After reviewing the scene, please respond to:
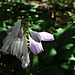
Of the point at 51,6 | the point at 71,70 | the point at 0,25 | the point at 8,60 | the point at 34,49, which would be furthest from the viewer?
the point at 51,6

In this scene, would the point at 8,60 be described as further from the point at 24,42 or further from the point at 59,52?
the point at 24,42

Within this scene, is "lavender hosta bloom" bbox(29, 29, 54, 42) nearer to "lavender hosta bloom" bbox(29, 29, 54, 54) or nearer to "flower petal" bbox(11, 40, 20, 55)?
"lavender hosta bloom" bbox(29, 29, 54, 54)

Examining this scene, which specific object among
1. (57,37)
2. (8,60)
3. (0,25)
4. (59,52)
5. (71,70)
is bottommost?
(8,60)

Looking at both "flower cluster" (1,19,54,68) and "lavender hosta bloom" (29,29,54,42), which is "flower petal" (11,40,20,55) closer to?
"flower cluster" (1,19,54,68)

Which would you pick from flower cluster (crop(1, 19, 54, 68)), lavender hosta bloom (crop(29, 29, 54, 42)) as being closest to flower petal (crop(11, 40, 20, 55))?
flower cluster (crop(1, 19, 54, 68))

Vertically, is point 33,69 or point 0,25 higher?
point 0,25

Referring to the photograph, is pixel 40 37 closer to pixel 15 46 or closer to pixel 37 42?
pixel 37 42

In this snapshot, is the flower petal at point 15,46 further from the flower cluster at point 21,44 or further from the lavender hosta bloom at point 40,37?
the lavender hosta bloom at point 40,37

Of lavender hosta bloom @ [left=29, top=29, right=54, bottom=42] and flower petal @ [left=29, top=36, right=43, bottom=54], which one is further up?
lavender hosta bloom @ [left=29, top=29, right=54, bottom=42]

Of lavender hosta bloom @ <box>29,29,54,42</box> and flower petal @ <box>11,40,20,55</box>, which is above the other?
lavender hosta bloom @ <box>29,29,54,42</box>

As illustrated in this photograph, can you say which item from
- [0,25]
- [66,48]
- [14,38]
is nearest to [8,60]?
[0,25]

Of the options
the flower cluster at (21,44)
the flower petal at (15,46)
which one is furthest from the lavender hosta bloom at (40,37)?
the flower petal at (15,46)
